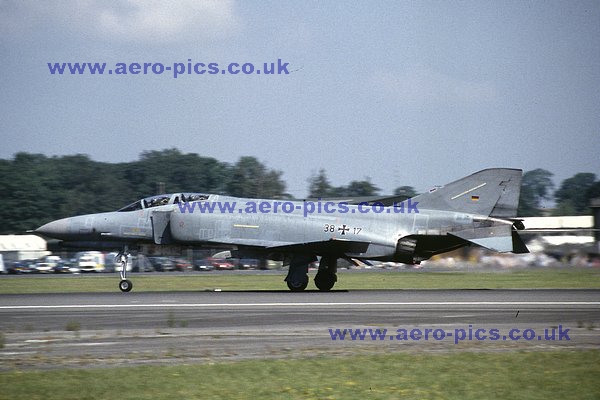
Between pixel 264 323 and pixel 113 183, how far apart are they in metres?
91.4

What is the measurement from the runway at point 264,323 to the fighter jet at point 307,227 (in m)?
2.51

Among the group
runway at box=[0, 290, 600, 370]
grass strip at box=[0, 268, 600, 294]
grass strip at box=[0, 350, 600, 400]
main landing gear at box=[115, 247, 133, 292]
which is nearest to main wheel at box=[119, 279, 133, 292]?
main landing gear at box=[115, 247, 133, 292]

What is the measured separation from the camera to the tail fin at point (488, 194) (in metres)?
26.8

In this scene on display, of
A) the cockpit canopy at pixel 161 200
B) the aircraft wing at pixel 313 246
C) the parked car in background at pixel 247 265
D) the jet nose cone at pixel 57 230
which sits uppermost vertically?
the cockpit canopy at pixel 161 200

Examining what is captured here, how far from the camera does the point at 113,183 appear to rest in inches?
4119

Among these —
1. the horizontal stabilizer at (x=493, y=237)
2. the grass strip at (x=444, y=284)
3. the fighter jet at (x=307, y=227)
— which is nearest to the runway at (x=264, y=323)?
the horizontal stabilizer at (x=493, y=237)

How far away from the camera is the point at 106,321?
17.2 metres

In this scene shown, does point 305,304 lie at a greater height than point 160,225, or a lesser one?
lesser

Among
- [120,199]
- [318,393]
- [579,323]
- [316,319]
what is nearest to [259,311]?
[316,319]

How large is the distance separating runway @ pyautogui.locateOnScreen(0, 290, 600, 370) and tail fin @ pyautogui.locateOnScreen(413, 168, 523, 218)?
11.7 ft

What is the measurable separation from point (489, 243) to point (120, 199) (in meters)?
74.4

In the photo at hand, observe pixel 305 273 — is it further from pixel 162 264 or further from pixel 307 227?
pixel 162 264

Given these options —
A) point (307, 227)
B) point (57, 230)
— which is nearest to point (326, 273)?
point (307, 227)

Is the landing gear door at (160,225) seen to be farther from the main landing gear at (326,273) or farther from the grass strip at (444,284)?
the main landing gear at (326,273)
